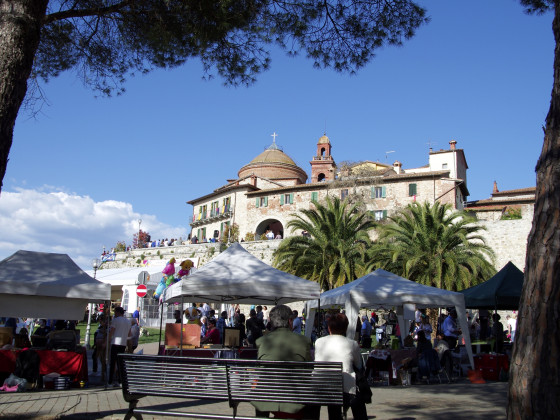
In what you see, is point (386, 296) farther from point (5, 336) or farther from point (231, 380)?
point (5, 336)

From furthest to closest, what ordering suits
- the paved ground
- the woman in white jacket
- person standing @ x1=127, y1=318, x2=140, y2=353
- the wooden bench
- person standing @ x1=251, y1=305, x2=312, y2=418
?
1. person standing @ x1=127, y1=318, x2=140, y2=353
2. the paved ground
3. the woman in white jacket
4. person standing @ x1=251, y1=305, x2=312, y2=418
5. the wooden bench

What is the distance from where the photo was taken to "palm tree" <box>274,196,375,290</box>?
25312 millimetres

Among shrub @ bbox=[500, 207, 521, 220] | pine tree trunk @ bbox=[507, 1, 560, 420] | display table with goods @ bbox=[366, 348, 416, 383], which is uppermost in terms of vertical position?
shrub @ bbox=[500, 207, 521, 220]

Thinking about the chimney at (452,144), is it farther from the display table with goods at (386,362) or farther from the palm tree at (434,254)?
the display table with goods at (386,362)

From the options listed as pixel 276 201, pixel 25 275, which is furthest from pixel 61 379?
pixel 276 201

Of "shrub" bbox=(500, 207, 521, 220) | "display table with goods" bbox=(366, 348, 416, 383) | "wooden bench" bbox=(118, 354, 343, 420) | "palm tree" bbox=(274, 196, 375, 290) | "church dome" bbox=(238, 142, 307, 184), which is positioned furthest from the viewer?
"church dome" bbox=(238, 142, 307, 184)

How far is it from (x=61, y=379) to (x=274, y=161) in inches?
1953

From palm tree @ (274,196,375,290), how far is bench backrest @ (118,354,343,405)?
20.5 meters

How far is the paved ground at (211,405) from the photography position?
639 centimetres

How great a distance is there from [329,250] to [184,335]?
1652 centimetres

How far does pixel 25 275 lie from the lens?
917 cm

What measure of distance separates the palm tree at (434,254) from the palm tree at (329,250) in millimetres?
1200

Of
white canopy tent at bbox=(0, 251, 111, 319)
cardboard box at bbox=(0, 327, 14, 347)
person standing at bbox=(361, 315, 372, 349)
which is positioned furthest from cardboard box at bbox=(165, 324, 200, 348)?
person standing at bbox=(361, 315, 372, 349)

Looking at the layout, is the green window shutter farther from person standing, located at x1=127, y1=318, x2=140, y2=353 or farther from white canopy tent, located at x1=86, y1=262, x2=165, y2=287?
person standing, located at x1=127, y1=318, x2=140, y2=353
